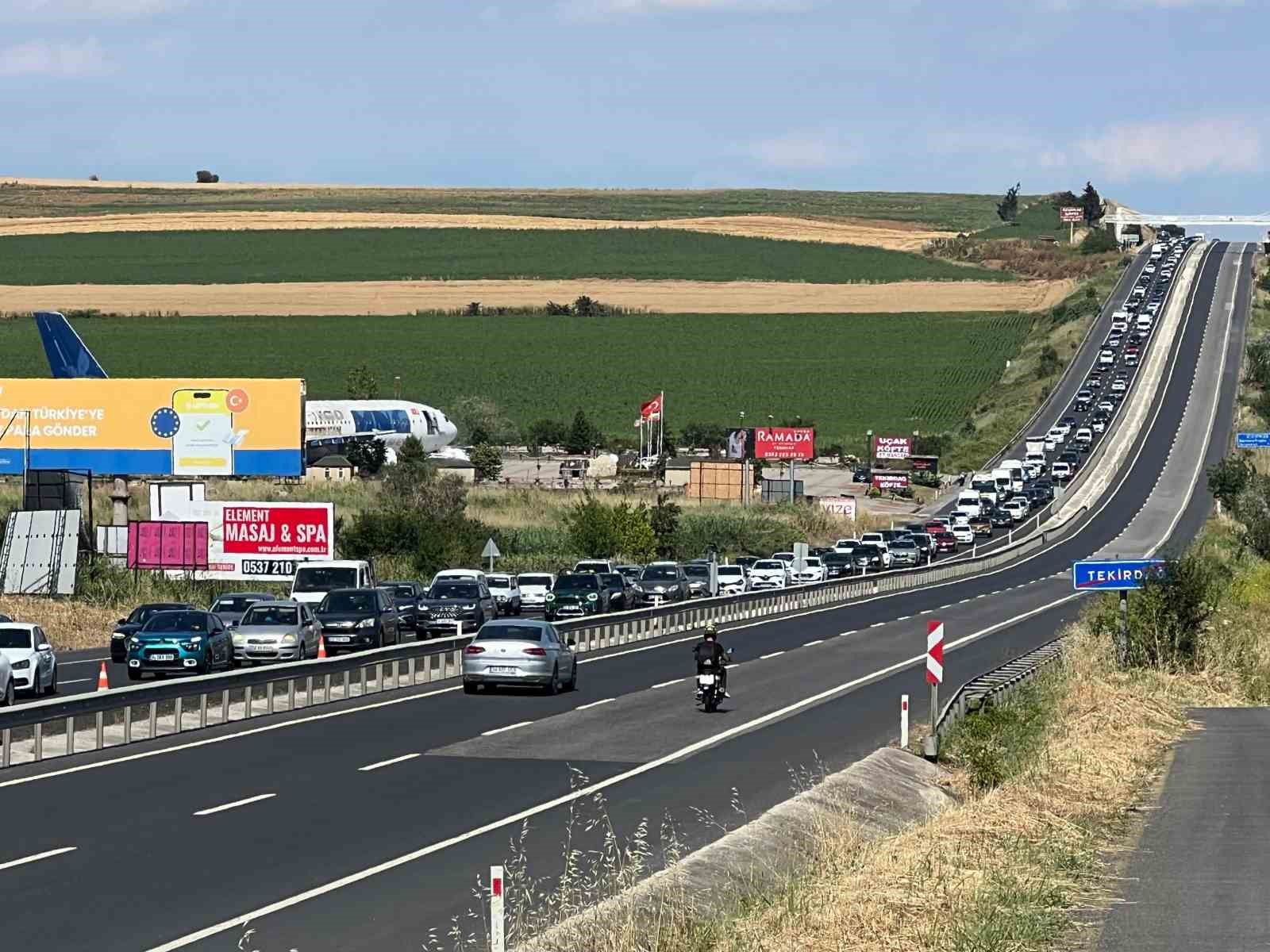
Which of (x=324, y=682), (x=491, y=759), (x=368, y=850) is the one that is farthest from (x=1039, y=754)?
(x=324, y=682)

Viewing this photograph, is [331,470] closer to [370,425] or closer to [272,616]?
[370,425]

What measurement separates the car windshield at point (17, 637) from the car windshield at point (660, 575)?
112 ft

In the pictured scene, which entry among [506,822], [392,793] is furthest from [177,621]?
[506,822]

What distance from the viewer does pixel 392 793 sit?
72.4ft

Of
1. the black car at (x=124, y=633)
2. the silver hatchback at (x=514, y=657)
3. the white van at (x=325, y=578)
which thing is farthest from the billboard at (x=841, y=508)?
the silver hatchback at (x=514, y=657)

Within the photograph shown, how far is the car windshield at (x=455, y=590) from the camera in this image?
50062 millimetres

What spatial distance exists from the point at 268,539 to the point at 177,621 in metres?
27.6

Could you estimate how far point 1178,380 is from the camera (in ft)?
486

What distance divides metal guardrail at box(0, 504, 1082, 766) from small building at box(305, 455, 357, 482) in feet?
162

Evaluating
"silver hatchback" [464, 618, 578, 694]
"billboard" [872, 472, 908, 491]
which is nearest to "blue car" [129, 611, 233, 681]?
"silver hatchback" [464, 618, 578, 694]

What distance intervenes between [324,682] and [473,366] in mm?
128992

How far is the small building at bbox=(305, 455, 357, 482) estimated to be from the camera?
10262cm

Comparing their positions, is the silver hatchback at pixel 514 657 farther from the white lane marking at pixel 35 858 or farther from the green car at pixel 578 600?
the green car at pixel 578 600

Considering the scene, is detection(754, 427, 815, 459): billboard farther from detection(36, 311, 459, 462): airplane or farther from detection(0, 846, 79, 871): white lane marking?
detection(0, 846, 79, 871): white lane marking
